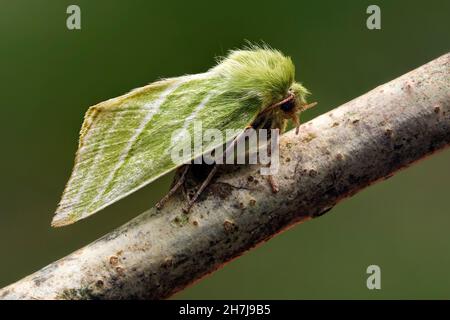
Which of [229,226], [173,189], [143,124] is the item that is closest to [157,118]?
[143,124]

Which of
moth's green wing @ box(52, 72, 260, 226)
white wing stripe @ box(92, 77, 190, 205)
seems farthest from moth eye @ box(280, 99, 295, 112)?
white wing stripe @ box(92, 77, 190, 205)

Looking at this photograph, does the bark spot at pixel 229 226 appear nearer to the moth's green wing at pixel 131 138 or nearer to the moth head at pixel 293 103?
the moth's green wing at pixel 131 138

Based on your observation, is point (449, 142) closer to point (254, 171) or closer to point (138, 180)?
point (254, 171)

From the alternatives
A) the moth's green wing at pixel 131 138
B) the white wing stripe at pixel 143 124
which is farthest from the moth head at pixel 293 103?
the white wing stripe at pixel 143 124

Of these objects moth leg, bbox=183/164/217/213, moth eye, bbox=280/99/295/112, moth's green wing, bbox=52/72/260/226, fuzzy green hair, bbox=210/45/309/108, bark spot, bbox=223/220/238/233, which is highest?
fuzzy green hair, bbox=210/45/309/108

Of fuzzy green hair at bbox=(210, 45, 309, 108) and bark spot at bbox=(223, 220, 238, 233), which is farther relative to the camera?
fuzzy green hair at bbox=(210, 45, 309, 108)

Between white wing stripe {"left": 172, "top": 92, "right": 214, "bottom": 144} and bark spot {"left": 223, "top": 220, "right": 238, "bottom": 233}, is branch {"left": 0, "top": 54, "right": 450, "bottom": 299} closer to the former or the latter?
bark spot {"left": 223, "top": 220, "right": 238, "bottom": 233}
